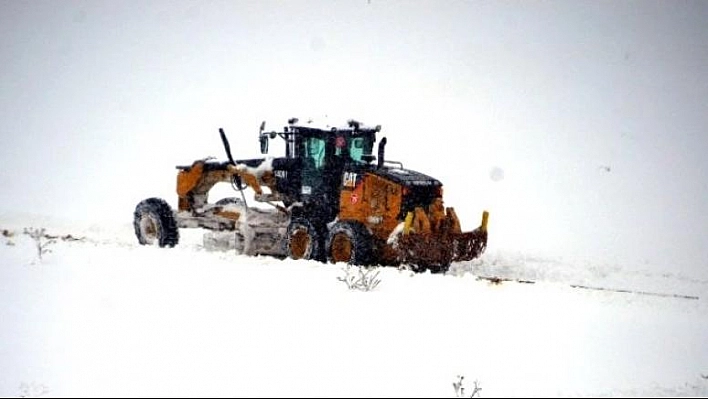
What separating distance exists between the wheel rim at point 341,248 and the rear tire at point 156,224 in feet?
11.8

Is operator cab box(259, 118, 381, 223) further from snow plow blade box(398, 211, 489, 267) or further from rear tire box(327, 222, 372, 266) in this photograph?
snow plow blade box(398, 211, 489, 267)

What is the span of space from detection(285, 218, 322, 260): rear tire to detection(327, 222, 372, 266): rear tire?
0.28 meters

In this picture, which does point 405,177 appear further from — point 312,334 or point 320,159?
point 312,334

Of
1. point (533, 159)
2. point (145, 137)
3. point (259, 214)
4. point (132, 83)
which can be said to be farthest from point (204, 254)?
Result: point (132, 83)

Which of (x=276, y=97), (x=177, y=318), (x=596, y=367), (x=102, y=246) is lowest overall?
(x=596, y=367)

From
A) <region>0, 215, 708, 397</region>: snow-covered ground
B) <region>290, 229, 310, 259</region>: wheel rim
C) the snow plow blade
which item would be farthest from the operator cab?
<region>0, 215, 708, 397</region>: snow-covered ground

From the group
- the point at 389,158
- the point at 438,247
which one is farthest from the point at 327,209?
the point at 389,158

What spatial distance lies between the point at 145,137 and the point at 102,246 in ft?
87.2

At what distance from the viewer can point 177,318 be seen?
699 centimetres

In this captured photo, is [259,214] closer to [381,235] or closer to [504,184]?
[381,235]

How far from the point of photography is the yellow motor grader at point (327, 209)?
11875mm

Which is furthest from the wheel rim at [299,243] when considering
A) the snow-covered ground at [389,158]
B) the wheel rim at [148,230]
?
the wheel rim at [148,230]

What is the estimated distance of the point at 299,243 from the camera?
42.2ft

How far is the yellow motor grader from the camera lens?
468 inches
